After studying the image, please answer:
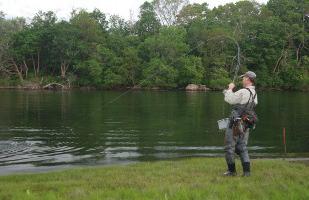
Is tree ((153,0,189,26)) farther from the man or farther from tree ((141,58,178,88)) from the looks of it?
the man

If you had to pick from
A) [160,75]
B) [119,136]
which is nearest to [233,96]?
[119,136]

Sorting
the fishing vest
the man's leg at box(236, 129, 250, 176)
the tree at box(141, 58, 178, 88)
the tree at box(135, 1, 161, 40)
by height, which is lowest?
the man's leg at box(236, 129, 250, 176)

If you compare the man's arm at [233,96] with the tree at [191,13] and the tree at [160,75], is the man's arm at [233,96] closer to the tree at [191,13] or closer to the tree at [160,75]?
the tree at [160,75]

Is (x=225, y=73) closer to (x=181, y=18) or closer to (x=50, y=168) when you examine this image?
(x=181, y=18)

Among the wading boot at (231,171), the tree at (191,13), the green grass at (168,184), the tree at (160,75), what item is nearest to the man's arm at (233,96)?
the wading boot at (231,171)

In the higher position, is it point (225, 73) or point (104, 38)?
point (104, 38)

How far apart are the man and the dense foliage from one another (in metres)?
73.5

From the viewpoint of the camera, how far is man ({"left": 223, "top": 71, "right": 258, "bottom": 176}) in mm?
11461

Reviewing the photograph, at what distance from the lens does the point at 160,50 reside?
3696 inches

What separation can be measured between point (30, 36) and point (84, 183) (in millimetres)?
91634

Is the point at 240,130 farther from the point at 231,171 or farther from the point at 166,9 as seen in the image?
the point at 166,9

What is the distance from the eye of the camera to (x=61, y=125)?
3112 centimetres


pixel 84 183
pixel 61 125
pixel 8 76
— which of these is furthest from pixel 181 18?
pixel 84 183

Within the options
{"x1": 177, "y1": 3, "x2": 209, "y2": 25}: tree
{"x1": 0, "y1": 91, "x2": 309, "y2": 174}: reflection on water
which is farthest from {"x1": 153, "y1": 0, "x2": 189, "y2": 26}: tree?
{"x1": 0, "y1": 91, "x2": 309, "y2": 174}: reflection on water
